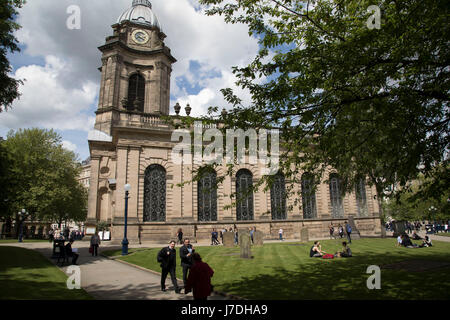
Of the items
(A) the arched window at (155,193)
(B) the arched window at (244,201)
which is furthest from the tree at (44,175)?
(B) the arched window at (244,201)

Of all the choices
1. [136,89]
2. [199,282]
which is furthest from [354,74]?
[136,89]

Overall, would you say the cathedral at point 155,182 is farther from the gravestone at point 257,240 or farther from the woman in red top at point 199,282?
the woman in red top at point 199,282

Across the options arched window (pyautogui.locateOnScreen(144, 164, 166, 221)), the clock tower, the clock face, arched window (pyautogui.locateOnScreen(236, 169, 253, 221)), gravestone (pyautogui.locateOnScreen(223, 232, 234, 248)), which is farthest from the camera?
the clock face

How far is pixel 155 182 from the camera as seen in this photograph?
1107 inches

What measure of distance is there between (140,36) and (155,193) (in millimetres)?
23759

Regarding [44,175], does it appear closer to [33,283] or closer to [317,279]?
[33,283]

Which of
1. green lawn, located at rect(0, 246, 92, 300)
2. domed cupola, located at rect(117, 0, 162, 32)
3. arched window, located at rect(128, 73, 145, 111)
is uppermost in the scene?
domed cupola, located at rect(117, 0, 162, 32)

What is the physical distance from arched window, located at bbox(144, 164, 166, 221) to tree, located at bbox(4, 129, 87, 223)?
16.7 m

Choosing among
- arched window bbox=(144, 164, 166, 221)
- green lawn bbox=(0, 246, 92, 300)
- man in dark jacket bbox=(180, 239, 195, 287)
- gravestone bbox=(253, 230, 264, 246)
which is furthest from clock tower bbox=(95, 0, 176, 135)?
man in dark jacket bbox=(180, 239, 195, 287)

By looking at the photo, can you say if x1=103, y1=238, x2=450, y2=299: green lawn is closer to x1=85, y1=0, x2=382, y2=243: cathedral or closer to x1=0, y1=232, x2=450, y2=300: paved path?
x1=0, y1=232, x2=450, y2=300: paved path

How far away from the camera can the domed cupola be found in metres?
41.2

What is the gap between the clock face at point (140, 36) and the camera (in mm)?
39688
